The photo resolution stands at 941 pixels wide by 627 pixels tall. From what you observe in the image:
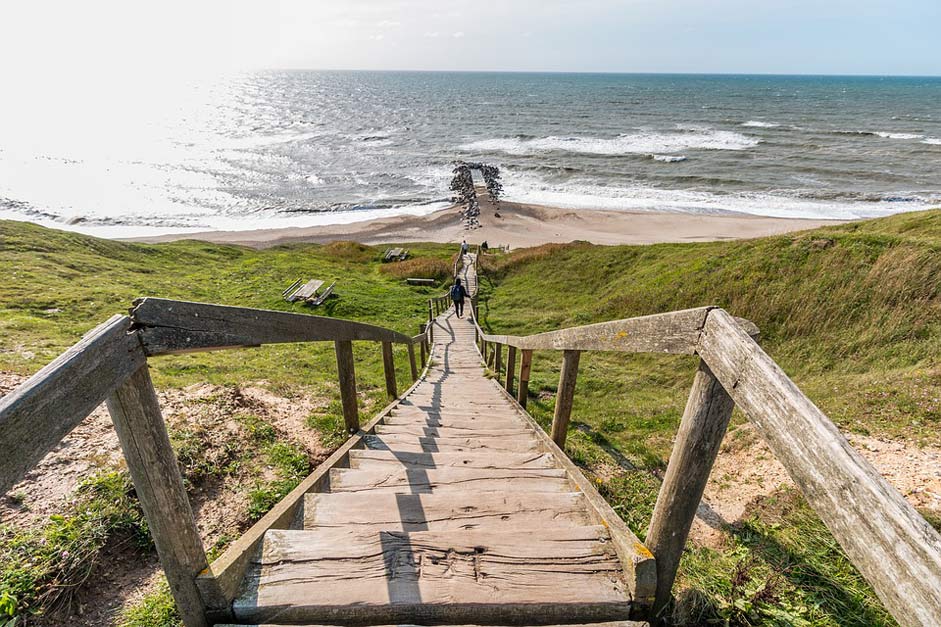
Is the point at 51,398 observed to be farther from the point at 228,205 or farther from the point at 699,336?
the point at 228,205

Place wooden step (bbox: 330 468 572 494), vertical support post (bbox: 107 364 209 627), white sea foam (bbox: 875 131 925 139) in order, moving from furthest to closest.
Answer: white sea foam (bbox: 875 131 925 139), wooden step (bbox: 330 468 572 494), vertical support post (bbox: 107 364 209 627)

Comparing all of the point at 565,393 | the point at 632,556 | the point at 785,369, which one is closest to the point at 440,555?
the point at 632,556

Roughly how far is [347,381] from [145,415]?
8.31 ft

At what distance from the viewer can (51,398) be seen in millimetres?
1241

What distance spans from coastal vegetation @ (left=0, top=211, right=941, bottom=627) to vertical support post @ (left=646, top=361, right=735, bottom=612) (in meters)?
0.29

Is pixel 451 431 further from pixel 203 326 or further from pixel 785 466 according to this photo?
pixel 785 466

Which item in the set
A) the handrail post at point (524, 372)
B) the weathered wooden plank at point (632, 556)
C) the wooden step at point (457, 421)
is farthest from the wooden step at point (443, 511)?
the handrail post at point (524, 372)

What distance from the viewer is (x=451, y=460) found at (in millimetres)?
3564

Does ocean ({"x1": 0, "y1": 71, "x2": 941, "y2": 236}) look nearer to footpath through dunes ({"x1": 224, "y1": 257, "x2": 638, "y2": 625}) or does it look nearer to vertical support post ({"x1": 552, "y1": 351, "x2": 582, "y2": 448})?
vertical support post ({"x1": 552, "y1": 351, "x2": 582, "y2": 448})

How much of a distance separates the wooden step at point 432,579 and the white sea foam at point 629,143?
6856cm

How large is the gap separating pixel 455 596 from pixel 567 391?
8.52 ft

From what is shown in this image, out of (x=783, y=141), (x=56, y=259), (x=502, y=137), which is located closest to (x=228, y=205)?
(x=56, y=259)

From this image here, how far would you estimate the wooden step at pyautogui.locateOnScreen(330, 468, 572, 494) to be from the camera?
2.93 metres

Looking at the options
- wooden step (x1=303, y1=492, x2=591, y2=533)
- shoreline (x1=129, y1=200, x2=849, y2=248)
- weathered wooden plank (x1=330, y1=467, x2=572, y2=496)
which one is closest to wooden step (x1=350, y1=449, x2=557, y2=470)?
weathered wooden plank (x1=330, y1=467, x2=572, y2=496)
